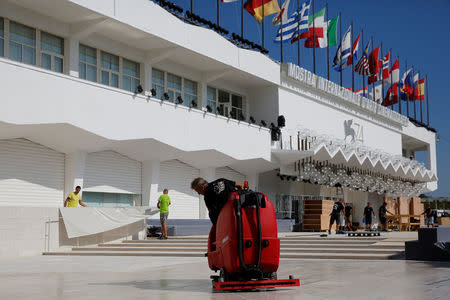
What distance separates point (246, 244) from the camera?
7148 millimetres

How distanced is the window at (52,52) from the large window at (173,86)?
5.42 meters

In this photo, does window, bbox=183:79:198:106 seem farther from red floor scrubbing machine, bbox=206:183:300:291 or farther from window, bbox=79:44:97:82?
red floor scrubbing machine, bbox=206:183:300:291

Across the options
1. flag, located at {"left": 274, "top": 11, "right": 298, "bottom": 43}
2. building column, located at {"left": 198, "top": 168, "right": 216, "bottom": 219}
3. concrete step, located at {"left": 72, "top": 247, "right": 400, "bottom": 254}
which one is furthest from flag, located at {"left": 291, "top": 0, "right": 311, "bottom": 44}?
concrete step, located at {"left": 72, "top": 247, "right": 400, "bottom": 254}

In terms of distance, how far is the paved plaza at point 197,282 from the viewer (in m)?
6.86

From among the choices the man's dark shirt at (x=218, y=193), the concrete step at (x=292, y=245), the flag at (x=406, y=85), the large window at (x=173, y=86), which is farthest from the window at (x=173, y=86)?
the flag at (x=406, y=85)

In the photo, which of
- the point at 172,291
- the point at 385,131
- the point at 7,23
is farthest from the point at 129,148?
the point at 385,131

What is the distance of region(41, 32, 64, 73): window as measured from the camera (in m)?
22.1

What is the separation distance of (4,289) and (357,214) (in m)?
38.4

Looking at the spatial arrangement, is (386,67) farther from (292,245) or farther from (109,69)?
(292,245)

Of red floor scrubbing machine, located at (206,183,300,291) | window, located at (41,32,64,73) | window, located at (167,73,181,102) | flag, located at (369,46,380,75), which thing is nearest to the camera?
red floor scrubbing machine, located at (206,183,300,291)

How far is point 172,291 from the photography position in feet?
23.9

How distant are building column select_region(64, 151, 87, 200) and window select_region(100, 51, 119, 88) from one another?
3750mm

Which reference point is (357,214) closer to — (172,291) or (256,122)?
(256,122)

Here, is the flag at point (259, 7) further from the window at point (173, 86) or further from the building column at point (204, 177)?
the building column at point (204, 177)
